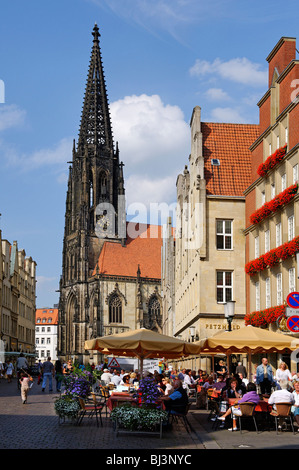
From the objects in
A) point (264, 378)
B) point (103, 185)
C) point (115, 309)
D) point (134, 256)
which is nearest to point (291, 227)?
point (264, 378)

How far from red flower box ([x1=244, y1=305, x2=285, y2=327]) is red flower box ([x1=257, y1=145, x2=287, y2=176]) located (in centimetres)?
587

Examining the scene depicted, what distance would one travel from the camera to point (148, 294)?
11131cm

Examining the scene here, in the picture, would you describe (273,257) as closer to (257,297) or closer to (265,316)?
(265,316)

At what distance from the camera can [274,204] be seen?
1105 inches

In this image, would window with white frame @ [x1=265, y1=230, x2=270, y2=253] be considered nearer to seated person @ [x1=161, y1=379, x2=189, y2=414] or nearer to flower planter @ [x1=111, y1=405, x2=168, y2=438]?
seated person @ [x1=161, y1=379, x2=189, y2=414]

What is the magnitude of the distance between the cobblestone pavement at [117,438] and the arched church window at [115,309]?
284 ft

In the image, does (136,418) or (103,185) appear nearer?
(136,418)

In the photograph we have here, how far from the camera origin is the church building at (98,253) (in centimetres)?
10656

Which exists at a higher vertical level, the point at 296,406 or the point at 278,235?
the point at 278,235

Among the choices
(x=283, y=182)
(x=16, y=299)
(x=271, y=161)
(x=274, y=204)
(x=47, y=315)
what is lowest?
(x=16, y=299)

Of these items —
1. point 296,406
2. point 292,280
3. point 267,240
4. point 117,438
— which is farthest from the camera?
point 267,240

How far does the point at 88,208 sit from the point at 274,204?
279 ft
